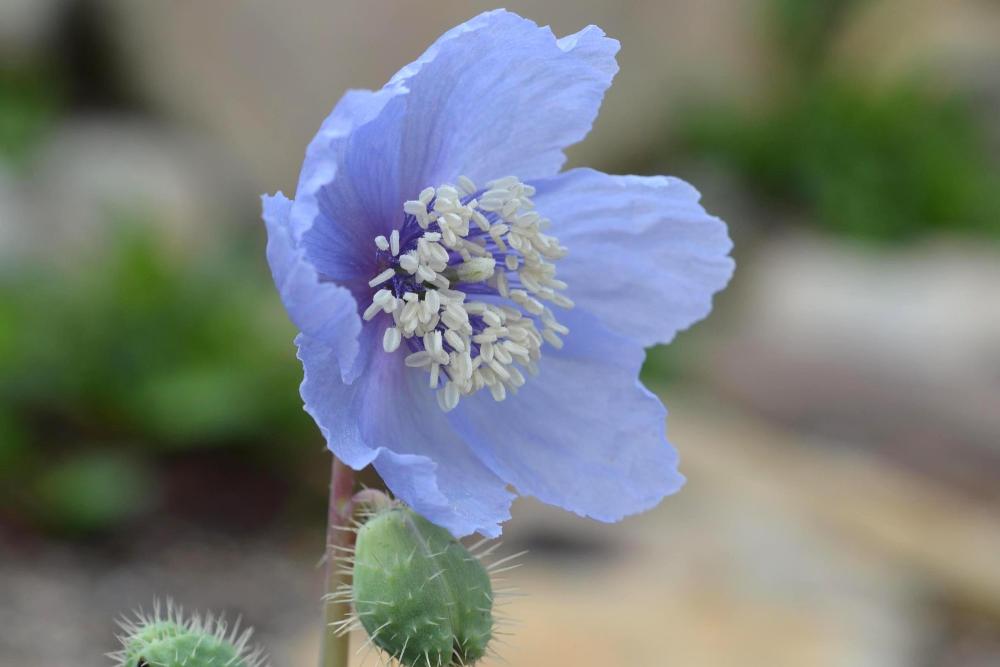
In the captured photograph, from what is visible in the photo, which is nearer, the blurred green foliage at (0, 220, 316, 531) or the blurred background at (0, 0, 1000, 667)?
the blurred background at (0, 0, 1000, 667)

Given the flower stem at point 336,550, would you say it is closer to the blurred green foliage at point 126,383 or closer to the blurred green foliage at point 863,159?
the blurred green foliage at point 126,383

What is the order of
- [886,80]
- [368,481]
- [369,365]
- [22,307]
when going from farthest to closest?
[886,80], [22,307], [368,481], [369,365]

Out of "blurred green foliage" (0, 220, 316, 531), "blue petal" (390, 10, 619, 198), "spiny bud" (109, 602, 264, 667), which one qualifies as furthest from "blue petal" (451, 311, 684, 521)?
"blurred green foliage" (0, 220, 316, 531)

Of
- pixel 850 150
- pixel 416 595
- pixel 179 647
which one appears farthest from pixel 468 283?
pixel 850 150

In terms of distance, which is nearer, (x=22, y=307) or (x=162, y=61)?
(x=22, y=307)

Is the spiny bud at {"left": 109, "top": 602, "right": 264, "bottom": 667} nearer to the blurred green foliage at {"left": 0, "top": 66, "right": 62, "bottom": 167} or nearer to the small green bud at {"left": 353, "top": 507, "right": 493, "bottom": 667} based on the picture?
the small green bud at {"left": 353, "top": 507, "right": 493, "bottom": 667}

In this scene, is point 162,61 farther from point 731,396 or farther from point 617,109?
point 731,396

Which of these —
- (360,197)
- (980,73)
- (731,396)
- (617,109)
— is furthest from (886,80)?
(360,197)

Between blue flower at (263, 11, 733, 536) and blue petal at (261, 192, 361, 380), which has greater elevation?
blue flower at (263, 11, 733, 536)

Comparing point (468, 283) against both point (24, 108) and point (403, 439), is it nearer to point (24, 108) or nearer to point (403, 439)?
point (403, 439)
